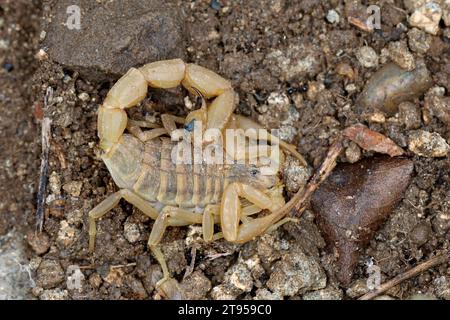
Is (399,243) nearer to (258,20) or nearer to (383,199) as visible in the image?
(383,199)

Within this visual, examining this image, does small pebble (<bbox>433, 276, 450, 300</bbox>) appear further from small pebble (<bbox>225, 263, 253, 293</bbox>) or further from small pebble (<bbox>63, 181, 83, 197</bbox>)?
small pebble (<bbox>63, 181, 83, 197</bbox>)

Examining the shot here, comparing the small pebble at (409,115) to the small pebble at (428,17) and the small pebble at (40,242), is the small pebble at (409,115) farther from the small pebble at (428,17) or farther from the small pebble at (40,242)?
the small pebble at (40,242)

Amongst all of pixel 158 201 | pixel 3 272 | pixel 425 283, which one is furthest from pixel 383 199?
pixel 3 272

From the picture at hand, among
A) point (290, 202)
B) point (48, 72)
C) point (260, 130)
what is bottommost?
point (290, 202)

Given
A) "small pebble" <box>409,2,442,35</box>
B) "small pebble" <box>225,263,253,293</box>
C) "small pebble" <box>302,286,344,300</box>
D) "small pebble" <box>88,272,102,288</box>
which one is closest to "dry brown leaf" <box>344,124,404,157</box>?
"small pebble" <box>409,2,442,35</box>

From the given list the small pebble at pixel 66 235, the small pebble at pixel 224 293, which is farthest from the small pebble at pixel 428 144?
the small pebble at pixel 66 235

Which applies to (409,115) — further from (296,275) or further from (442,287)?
(296,275)

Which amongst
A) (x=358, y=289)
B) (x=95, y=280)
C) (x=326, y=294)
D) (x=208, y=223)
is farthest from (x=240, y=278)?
(x=95, y=280)
